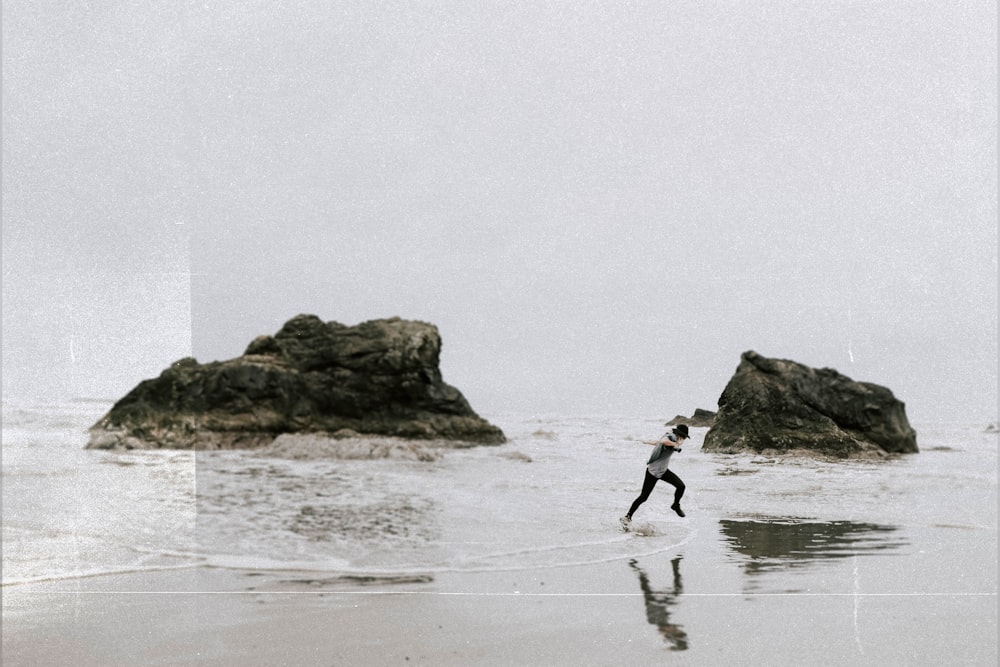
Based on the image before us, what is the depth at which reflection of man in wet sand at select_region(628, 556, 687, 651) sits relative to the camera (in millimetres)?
3543

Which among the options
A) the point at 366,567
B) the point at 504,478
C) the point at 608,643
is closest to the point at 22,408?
the point at 504,478

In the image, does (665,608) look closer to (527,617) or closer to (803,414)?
(527,617)

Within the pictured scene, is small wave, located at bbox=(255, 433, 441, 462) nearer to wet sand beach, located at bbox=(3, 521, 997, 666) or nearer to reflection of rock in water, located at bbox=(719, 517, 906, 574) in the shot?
reflection of rock in water, located at bbox=(719, 517, 906, 574)

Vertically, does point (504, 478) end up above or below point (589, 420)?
below

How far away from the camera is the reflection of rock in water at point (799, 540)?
5.44 m

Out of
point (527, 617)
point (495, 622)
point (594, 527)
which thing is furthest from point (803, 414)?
point (495, 622)

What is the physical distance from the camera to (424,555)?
6.25 metres

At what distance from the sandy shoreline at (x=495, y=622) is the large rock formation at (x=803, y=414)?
2.36m

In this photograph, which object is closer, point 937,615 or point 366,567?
point 937,615

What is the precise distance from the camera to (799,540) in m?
6.10

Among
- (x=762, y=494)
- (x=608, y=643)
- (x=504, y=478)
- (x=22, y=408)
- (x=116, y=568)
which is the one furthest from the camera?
(x=22, y=408)

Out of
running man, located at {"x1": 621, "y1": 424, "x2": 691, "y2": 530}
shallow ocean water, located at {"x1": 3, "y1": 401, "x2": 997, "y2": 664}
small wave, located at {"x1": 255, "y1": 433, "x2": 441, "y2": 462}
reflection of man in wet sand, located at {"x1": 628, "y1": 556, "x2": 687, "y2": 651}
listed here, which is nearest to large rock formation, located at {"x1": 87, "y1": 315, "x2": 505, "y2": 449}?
small wave, located at {"x1": 255, "y1": 433, "x2": 441, "y2": 462}

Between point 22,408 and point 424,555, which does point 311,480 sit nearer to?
point 424,555

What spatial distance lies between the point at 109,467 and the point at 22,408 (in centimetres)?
310
